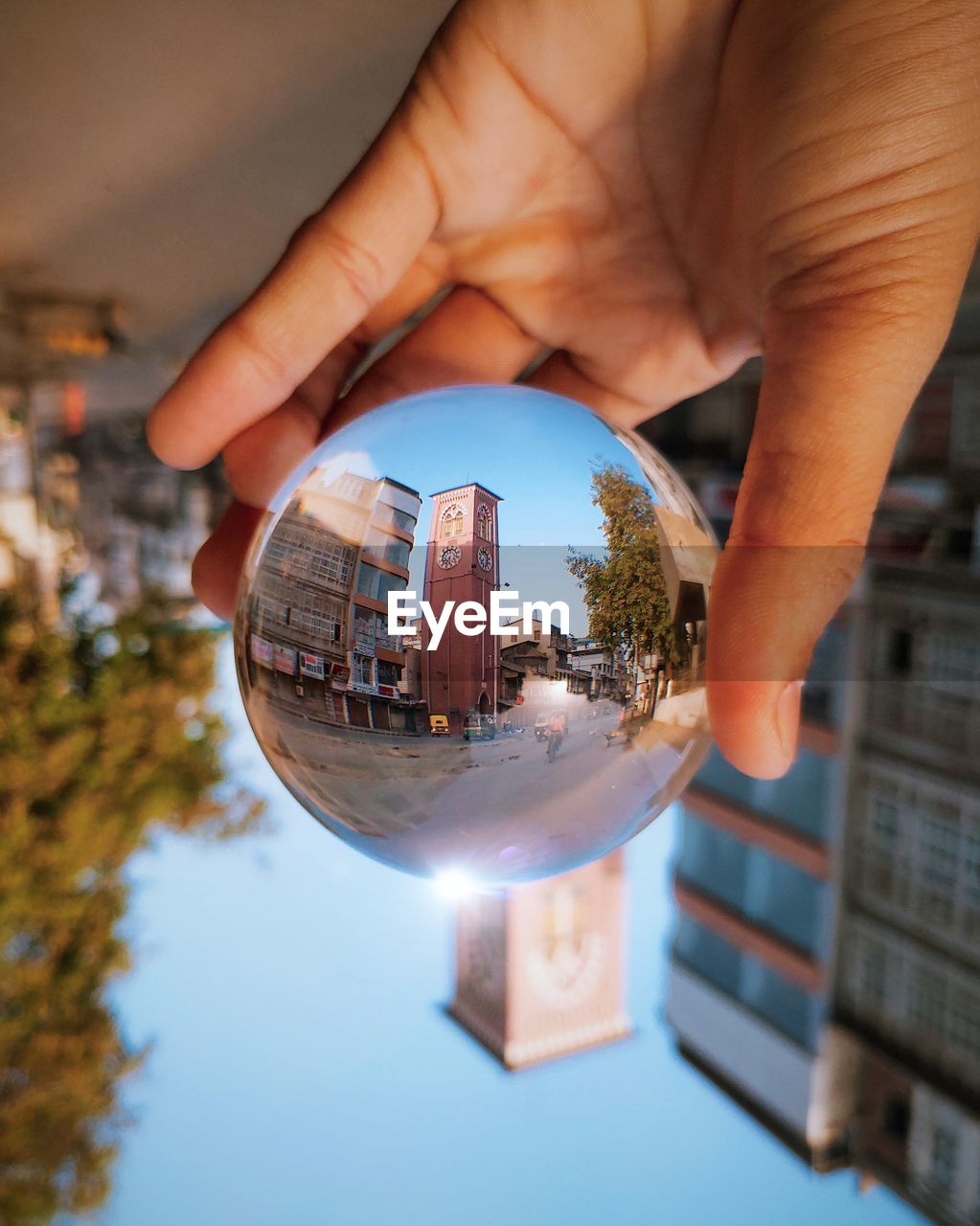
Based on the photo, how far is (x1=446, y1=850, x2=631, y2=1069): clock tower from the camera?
1.68 m

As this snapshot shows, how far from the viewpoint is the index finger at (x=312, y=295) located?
0.82m

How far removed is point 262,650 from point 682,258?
0.61m

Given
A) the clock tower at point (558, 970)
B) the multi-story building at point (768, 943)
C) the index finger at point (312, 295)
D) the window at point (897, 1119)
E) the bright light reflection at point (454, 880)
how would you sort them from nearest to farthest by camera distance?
1. the bright light reflection at point (454, 880)
2. the index finger at point (312, 295)
3. the clock tower at point (558, 970)
4. the window at point (897, 1119)
5. the multi-story building at point (768, 943)

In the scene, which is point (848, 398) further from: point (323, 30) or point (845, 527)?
point (323, 30)

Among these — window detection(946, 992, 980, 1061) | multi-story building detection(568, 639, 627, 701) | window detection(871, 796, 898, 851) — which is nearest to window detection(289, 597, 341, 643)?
multi-story building detection(568, 639, 627, 701)

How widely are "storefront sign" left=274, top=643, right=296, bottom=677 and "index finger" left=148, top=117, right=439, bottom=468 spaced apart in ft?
1.26

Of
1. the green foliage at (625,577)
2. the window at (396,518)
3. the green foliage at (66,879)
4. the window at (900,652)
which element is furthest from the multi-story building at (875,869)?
the green foliage at (66,879)

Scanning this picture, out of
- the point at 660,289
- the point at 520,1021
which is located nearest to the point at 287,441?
the point at 660,289

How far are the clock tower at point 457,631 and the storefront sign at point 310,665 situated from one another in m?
0.07

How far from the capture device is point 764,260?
65cm

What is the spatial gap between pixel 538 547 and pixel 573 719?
0.34 ft

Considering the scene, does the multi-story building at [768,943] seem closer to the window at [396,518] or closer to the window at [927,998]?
the window at [927,998]

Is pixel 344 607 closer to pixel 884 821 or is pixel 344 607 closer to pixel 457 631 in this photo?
pixel 457 631

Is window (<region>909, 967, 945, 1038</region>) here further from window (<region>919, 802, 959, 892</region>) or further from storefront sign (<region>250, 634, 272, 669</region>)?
storefront sign (<region>250, 634, 272, 669</region>)
